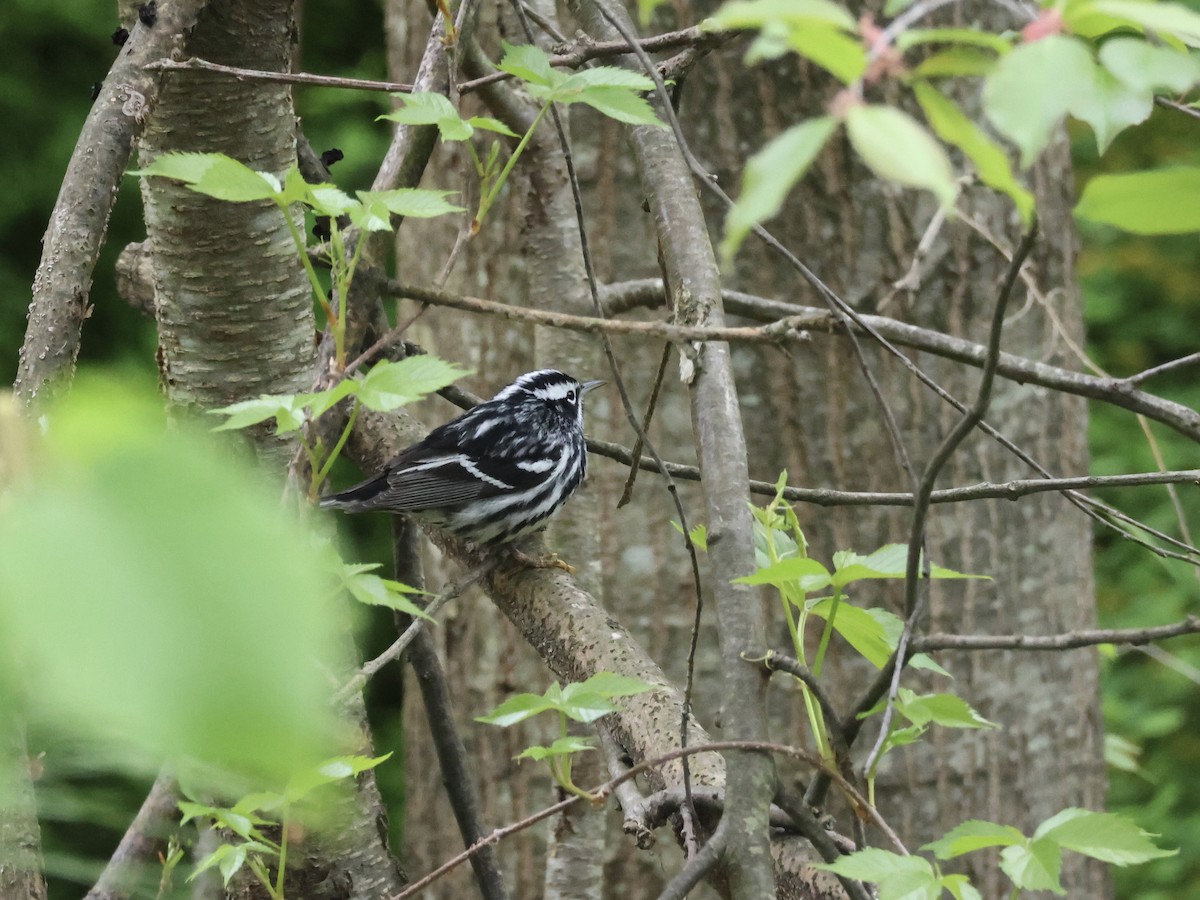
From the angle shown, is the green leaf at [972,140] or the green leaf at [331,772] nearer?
the green leaf at [972,140]

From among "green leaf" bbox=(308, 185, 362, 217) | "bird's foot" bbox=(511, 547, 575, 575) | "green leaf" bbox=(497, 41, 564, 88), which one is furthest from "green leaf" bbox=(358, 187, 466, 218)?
"bird's foot" bbox=(511, 547, 575, 575)

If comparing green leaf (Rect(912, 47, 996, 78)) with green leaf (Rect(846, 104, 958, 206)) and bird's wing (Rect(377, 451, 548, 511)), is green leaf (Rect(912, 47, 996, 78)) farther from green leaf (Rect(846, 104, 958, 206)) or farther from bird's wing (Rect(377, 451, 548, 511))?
bird's wing (Rect(377, 451, 548, 511))

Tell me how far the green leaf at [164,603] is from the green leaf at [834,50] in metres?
0.26

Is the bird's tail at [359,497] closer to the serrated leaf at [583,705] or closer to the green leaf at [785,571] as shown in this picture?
the serrated leaf at [583,705]

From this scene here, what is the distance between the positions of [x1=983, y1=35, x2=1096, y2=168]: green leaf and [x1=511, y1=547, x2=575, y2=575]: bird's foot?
1.42m

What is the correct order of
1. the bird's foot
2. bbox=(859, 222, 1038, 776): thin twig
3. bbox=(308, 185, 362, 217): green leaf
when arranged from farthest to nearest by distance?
the bird's foot → bbox=(308, 185, 362, 217): green leaf → bbox=(859, 222, 1038, 776): thin twig

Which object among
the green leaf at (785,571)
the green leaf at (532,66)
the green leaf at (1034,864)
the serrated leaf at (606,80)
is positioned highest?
the green leaf at (532,66)

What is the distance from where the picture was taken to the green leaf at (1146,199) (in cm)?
53

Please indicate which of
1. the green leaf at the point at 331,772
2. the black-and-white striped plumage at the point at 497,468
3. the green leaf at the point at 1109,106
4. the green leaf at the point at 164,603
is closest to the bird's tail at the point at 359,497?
the black-and-white striped plumage at the point at 497,468

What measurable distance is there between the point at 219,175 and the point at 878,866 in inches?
28.6

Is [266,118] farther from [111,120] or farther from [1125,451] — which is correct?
[1125,451]

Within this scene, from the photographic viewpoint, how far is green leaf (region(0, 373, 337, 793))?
0.23m

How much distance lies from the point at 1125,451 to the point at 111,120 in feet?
13.6

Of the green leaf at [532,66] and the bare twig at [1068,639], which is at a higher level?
the green leaf at [532,66]
